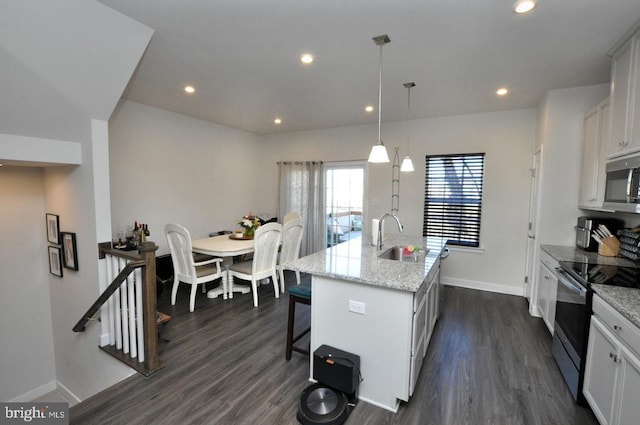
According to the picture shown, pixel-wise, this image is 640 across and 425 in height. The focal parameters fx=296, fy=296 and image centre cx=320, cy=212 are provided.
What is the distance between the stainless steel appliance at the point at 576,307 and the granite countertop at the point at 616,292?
10cm

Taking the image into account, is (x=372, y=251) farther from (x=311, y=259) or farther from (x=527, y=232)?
(x=527, y=232)

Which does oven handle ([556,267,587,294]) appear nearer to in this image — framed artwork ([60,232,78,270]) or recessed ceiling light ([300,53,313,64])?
recessed ceiling light ([300,53,313,64])

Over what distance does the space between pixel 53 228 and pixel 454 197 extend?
524 centimetres

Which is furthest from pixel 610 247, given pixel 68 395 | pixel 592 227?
pixel 68 395

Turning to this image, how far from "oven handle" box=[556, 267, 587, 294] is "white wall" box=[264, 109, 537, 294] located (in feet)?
5.88

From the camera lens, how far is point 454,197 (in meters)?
4.62

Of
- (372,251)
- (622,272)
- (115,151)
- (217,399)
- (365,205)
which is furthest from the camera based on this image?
(365,205)

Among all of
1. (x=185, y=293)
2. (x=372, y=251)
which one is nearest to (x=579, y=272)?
(x=372, y=251)

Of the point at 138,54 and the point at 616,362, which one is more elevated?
the point at 138,54

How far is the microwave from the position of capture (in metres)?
2.17

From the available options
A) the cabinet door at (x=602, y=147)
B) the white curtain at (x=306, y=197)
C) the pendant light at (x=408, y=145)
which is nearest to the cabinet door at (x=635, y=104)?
the cabinet door at (x=602, y=147)

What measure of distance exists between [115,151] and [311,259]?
128 inches

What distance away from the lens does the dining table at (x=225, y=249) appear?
3.65 metres

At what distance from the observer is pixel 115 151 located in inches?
Answer: 155
